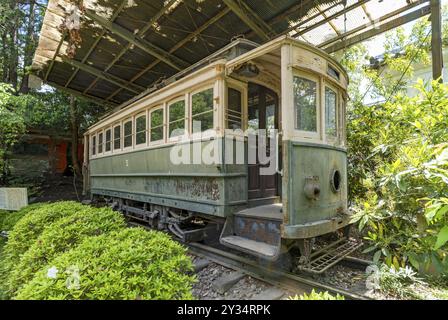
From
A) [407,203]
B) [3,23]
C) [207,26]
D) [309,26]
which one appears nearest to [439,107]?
[407,203]

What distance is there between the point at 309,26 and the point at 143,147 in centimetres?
456

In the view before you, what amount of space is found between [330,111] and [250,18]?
10.3 ft

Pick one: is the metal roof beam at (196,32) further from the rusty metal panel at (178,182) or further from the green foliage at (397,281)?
the green foliage at (397,281)

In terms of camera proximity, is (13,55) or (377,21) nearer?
(377,21)

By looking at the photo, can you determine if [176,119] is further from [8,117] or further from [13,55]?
[13,55]

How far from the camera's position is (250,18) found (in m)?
5.70

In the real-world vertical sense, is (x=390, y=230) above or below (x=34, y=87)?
below

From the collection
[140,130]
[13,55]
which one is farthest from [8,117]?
[13,55]

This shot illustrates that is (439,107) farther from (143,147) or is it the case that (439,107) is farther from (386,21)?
(143,147)

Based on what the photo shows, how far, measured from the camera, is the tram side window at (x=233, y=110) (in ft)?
12.9

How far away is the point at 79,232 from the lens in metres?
3.42

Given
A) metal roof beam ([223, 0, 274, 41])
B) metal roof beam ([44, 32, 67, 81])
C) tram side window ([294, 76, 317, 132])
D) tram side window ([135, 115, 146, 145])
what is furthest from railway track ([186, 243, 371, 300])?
metal roof beam ([44, 32, 67, 81])

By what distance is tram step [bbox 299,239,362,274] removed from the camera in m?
3.06

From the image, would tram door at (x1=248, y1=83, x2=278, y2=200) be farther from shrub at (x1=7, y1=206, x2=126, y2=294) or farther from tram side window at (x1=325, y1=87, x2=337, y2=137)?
shrub at (x1=7, y1=206, x2=126, y2=294)
